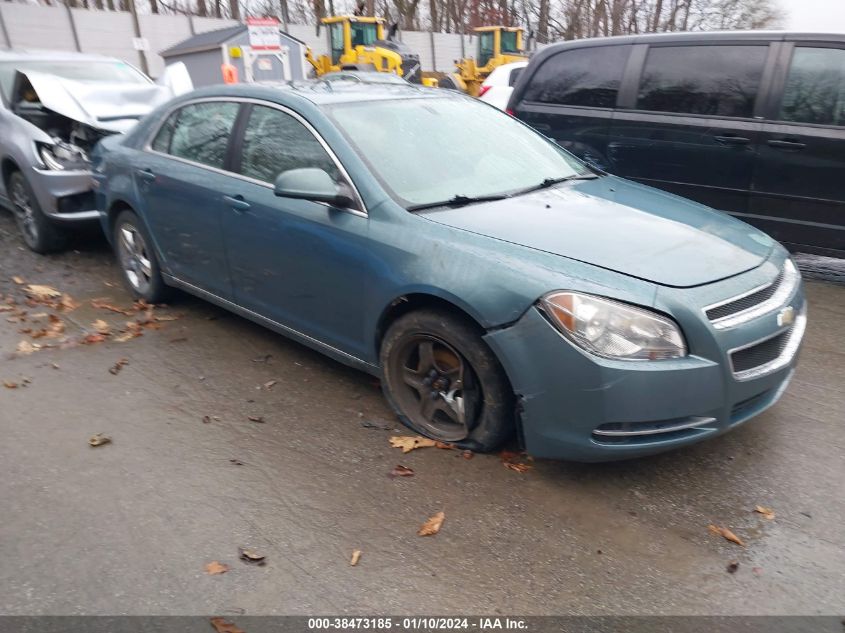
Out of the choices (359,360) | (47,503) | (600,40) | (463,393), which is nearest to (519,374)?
(463,393)

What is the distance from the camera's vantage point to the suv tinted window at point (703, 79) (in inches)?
210

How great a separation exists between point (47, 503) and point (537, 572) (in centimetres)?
208

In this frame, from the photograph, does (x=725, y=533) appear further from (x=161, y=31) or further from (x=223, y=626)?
(x=161, y=31)

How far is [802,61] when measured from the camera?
5137 mm

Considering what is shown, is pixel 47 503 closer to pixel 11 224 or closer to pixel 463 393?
pixel 463 393

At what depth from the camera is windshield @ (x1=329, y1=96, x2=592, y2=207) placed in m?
3.49

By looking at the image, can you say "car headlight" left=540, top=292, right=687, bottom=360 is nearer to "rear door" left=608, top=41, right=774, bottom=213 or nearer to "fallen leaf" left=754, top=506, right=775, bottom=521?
"fallen leaf" left=754, top=506, right=775, bottom=521

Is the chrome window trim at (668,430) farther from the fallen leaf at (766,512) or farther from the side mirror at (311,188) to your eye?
the side mirror at (311,188)

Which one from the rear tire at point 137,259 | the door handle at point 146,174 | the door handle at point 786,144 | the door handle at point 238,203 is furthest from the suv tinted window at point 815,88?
the rear tire at point 137,259

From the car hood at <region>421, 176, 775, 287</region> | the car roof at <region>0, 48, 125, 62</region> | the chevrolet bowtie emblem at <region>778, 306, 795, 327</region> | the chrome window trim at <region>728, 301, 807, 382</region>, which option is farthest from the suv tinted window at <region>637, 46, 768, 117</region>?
the car roof at <region>0, 48, 125, 62</region>

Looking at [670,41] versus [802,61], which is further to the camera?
[670,41]

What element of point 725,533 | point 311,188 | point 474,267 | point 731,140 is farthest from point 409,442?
point 731,140

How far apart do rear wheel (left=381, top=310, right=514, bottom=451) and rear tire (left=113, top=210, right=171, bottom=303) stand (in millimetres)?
2459

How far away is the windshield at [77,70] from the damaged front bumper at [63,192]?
1413 mm
